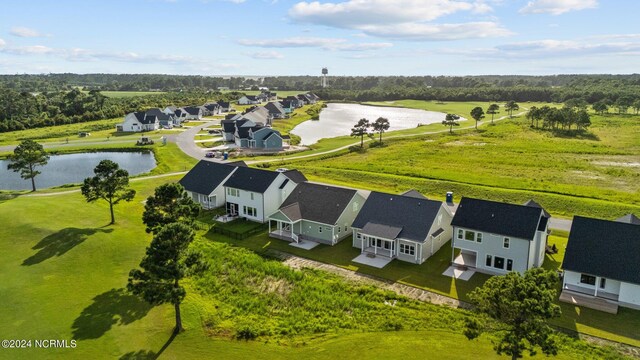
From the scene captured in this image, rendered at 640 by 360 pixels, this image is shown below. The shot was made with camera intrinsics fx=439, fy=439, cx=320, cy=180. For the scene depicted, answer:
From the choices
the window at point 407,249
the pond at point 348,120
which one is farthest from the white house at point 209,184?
the pond at point 348,120

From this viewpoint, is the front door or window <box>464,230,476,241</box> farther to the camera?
the front door

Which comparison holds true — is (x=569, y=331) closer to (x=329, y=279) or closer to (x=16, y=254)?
(x=329, y=279)

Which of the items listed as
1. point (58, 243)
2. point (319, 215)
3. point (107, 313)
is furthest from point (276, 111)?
point (107, 313)

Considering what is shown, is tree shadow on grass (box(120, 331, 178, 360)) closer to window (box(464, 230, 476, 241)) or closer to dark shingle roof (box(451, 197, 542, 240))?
dark shingle roof (box(451, 197, 542, 240))

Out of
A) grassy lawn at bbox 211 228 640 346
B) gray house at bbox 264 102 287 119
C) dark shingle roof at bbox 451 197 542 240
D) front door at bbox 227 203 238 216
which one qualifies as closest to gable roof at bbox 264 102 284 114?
gray house at bbox 264 102 287 119

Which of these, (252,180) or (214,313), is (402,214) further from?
(214,313)

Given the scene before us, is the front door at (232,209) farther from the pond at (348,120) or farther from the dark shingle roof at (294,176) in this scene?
the pond at (348,120)
